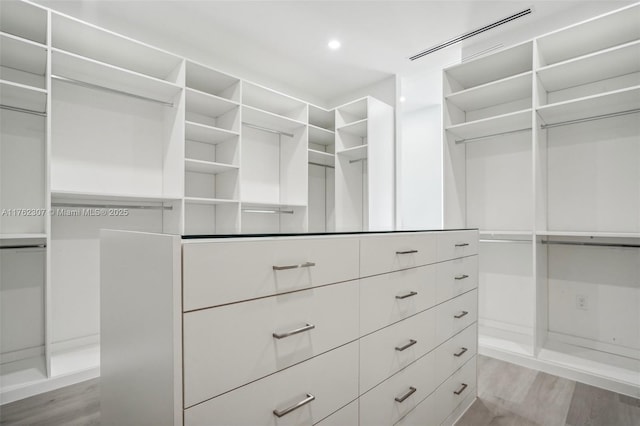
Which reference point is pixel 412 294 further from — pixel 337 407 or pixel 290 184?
pixel 290 184

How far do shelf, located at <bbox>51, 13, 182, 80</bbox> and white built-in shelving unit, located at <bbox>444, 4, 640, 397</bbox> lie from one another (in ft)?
8.64

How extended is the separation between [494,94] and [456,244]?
76.7 inches

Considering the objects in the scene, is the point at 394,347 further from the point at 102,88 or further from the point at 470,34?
the point at 470,34

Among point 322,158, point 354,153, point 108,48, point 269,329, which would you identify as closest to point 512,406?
point 269,329

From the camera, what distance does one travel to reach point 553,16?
9.09ft

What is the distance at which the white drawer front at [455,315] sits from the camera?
64.1 inches

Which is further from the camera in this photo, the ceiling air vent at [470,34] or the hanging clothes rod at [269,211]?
the hanging clothes rod at [269,211]

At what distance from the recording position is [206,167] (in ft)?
9.99

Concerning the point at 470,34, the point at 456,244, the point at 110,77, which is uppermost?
the point at 470,34

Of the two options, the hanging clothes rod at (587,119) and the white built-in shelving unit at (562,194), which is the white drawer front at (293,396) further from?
the hanging clothes rod at (587,119)

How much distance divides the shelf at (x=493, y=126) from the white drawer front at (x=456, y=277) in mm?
1427

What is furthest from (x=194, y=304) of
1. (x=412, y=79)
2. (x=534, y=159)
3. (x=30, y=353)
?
(x=412, y=79)

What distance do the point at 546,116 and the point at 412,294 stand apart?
2297 mm

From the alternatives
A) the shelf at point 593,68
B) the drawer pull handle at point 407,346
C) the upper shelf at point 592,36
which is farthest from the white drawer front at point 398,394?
the upper shelf at point 592,36
